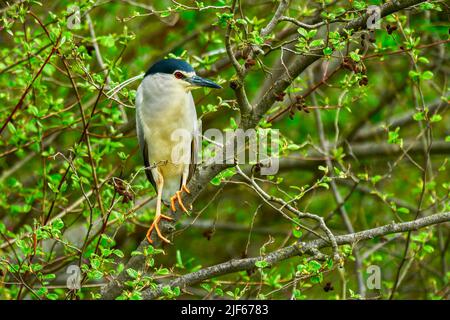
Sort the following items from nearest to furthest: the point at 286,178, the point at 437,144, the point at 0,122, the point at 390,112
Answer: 1. the point at 0,122
2. the point at 437,144
3. the point at 390,112
4. the point at 286,178

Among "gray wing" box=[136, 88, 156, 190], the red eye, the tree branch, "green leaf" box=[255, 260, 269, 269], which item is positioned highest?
the red eye

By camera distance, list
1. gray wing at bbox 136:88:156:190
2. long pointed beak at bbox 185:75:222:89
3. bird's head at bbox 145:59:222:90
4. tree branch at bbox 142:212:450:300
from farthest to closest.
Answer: gray wing at bbox 136:88:156:190, bird's head at bbox 145:59:222:90, long pointed beak at bbox 185:75:222:89, tree branch at bbox 142:212:450:300

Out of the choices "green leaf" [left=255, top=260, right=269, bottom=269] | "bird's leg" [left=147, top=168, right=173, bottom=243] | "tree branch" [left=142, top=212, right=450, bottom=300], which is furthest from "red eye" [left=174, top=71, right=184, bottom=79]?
"green leaf" [left=255, top=260, right=269, bottom=269]

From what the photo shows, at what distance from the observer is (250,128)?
316cm

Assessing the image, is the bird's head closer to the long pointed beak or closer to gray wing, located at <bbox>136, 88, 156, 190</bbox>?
the long pointed beak

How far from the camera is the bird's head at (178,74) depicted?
4.13 metres

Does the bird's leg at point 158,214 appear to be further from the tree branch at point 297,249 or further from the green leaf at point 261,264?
the green leaf at point 261,264

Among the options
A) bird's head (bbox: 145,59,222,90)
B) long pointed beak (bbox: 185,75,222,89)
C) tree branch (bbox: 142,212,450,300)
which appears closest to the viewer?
tree branch (bbox: 142,212,450,300)

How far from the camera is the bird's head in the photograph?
4.13 meters

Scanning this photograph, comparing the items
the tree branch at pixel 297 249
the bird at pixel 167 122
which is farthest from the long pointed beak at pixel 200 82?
the tree branch at pixel 297 249

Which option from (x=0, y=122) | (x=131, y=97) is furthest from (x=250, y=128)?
(x=0, y=122)
